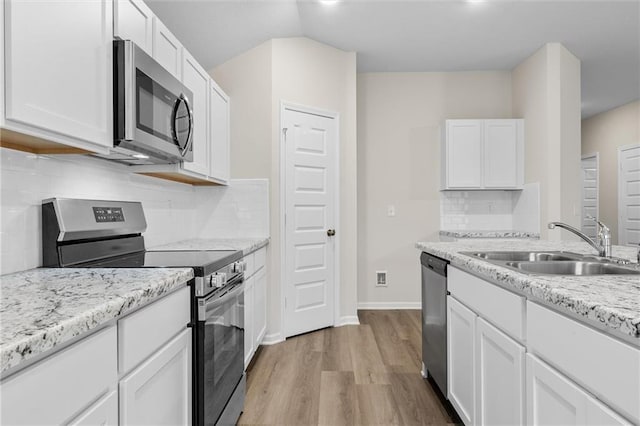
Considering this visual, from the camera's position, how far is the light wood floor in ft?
6.69

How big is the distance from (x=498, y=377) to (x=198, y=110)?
2270mm

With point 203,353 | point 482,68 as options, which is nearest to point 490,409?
point 203,353

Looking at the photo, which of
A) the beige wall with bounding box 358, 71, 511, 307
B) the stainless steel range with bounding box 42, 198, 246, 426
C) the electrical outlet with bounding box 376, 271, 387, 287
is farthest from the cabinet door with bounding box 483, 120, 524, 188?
the stainless steel range with bounding box 42, 198, 246, 426

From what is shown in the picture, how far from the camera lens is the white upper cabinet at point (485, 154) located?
404cm

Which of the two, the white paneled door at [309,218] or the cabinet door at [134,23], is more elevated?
the cabinet door at [134,23]

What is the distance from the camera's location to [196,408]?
1.43 metres

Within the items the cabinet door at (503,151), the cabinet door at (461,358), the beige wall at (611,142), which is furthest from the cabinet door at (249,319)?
the beige wall at (611,142)

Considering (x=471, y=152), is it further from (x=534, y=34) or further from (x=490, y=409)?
(x=490, y=409)

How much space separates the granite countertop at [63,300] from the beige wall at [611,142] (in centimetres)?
671

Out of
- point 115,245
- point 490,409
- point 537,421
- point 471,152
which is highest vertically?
point 471,152

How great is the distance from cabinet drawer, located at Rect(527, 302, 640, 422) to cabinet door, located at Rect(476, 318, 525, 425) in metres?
0.16

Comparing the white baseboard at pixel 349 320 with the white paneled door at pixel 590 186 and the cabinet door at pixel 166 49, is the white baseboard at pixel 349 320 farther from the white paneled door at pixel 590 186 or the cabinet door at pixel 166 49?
the white paneled door at pixel 590 186

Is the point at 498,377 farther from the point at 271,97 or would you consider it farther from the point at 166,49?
the point at 271,97

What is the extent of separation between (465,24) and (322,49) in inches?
50.6
